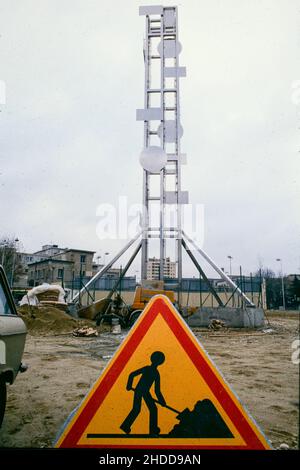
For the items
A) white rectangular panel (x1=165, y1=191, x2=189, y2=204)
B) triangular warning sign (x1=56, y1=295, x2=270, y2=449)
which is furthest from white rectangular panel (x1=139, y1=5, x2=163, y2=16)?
triangular warning sign (x1=56, y1=295, x2=270, y2=449)

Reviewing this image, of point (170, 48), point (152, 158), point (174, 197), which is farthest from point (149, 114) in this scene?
point (174, 197)

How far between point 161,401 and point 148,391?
67mm

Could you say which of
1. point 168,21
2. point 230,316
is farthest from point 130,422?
point 230,316

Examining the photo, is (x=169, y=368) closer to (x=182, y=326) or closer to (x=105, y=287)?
(x=182, y=326)

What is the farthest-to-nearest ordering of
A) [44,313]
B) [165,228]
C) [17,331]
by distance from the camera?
1. [44,313]
2. [165,228]
3. [17,331]

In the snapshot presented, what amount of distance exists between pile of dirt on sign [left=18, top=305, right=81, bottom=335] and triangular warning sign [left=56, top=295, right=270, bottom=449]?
8.14 metres

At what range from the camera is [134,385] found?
1354mm

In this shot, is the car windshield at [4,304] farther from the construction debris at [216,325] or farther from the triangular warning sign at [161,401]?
the construction debris at [216,325]

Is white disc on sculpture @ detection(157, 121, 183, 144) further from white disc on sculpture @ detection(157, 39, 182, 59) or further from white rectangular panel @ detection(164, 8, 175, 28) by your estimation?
white rectangular panel @ detection(164, 8, 175, 28)

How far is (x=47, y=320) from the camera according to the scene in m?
9.60

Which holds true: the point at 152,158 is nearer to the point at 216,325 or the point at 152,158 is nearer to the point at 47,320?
the point at 216,325

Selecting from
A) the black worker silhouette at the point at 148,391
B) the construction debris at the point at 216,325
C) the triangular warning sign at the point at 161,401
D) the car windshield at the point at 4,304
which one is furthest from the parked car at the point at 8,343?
the construction debris at the point at 216,325

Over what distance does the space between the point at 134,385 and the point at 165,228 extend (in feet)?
7.01

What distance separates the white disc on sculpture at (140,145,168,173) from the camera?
2.56 m
